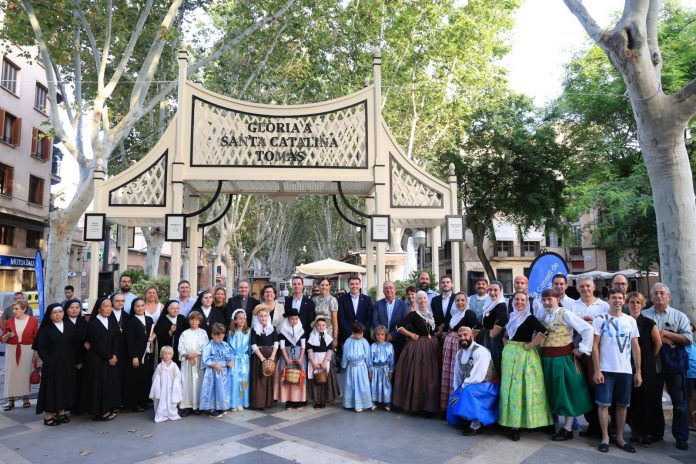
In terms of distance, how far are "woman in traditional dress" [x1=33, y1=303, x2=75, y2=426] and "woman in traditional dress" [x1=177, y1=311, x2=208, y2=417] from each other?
4.66 feet

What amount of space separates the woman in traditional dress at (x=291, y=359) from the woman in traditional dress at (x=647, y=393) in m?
4.28

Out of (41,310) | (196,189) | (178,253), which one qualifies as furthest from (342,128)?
(41,310)

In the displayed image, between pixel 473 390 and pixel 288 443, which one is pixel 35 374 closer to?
pixel 288 443

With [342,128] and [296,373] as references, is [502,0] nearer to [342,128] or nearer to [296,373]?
[342,128]

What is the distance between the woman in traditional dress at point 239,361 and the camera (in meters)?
7.18

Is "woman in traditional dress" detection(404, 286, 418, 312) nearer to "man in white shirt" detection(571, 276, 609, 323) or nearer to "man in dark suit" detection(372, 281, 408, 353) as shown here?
"man in dark suit" detection(372, 281, 408, 353)

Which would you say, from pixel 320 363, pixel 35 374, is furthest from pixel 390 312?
pixel 35 374

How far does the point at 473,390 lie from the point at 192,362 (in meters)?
3.89

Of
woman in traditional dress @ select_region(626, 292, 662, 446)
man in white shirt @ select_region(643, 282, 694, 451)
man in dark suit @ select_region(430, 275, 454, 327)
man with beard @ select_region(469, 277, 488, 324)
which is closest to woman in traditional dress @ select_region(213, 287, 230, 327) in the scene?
man in dark suit @ select_region(430, 275, 454, 327)

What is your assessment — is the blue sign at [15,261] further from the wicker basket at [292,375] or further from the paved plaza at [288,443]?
the wicker basket at [292,375]

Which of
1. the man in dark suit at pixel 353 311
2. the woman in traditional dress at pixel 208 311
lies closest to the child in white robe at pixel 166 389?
the woman in traditional dress at pixel 208 311

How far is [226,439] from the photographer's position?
19.3 ft

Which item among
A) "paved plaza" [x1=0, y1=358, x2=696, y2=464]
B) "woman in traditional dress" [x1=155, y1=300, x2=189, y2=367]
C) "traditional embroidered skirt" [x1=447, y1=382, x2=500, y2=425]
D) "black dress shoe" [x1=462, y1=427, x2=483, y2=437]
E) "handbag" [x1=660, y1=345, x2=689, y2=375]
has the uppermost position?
"woman in traditional dress" [x1=155, y1=300, x2=189, y2=367]

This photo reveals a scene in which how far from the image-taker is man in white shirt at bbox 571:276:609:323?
19.6 ft
